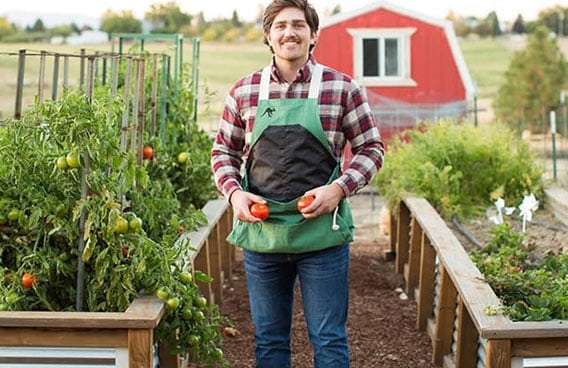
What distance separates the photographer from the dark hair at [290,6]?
3.98m

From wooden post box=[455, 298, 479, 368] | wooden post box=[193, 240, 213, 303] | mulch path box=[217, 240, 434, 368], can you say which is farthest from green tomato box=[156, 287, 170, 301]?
wooden post box=[193, 240, 213, 303]

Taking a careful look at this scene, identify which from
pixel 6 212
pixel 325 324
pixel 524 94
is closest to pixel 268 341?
pixel 325 324

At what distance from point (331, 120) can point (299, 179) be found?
0.74ft

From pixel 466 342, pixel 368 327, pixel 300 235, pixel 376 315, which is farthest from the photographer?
pixel 376 315

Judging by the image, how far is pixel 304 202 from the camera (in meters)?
3.89

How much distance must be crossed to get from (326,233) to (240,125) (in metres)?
0.52

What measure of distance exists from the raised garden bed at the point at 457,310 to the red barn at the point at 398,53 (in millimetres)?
12035

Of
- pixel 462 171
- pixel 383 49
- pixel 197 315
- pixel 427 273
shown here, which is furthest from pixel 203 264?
pixel 383 49

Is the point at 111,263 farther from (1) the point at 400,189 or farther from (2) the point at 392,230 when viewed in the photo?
(2) the point at 392,230

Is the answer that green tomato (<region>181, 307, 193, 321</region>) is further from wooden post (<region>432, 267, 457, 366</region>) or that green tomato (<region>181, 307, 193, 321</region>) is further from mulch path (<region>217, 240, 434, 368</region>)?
wooden post (<region>432, 267, 457, 366</region>)

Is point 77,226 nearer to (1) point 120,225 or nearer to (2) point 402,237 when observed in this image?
(1) point 120,225

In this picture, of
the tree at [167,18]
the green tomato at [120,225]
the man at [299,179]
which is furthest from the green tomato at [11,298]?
the tree at [167,18]

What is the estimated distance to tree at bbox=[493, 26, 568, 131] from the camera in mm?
23672

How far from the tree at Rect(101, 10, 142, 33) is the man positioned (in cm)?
3014
